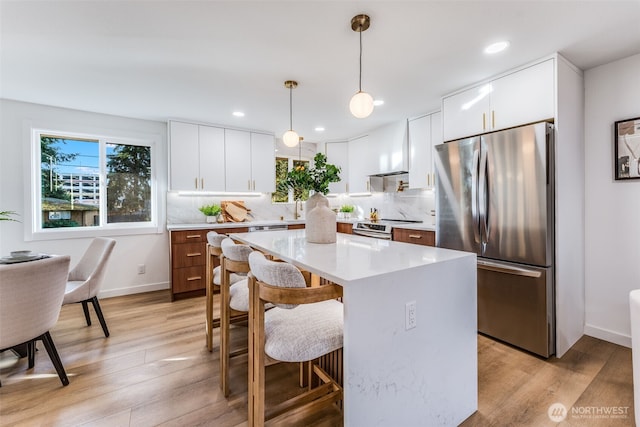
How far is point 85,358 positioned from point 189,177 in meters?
2.41

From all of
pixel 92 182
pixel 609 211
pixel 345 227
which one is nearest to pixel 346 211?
pixel 345 227

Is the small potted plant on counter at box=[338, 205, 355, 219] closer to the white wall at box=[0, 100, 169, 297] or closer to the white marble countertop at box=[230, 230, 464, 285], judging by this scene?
the white wall at box=[0, 100, 169, 297]

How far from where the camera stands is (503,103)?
2.52m

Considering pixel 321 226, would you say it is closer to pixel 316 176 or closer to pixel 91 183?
pixel 316 176

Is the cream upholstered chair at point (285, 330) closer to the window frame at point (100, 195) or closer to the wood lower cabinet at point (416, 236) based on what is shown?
the wood lower cabinet at point (416, 236)

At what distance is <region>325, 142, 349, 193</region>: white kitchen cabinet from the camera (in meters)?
5.21

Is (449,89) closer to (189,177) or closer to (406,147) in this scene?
(406,147)

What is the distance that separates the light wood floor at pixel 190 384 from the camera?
1622 millimetres

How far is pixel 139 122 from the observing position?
12.9 ft

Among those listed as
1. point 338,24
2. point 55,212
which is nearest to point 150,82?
point 338,24


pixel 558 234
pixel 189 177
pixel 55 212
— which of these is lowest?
pixel 558 234

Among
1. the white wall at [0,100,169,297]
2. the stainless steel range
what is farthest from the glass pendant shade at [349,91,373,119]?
the white wall at [0,100,169,297]

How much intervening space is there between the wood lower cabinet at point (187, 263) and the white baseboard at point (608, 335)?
4106 millimetres

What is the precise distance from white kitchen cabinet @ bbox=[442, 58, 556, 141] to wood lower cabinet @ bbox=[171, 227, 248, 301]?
124 inches
